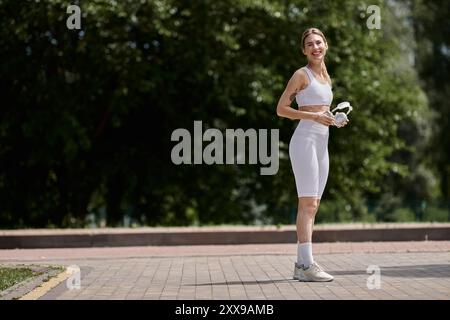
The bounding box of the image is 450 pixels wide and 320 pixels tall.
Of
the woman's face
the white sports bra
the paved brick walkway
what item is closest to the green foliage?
the paved brick walkway

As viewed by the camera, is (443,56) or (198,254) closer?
(198,254)

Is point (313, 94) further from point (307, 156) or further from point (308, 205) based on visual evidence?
point (308, 205)

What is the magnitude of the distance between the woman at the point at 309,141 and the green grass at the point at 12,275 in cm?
270

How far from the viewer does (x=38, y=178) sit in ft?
78.2

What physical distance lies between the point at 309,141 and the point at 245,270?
228 cm

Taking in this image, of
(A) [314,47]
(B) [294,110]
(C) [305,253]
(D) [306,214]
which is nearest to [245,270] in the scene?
(C) [305,253]

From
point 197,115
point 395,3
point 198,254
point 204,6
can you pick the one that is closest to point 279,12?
point 204,6

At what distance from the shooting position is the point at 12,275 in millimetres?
9461

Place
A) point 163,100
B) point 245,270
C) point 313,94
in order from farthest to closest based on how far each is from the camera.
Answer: point 163,100, point 245,270, point 313,94

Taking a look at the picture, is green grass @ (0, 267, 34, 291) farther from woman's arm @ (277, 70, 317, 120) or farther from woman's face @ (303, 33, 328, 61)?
woman's face @ (303, 33, 328, 61)

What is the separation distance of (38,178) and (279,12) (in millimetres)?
7531

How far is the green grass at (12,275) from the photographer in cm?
864

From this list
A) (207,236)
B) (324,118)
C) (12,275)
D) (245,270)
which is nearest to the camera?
(324,118)

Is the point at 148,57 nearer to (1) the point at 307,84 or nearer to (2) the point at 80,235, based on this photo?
(2) the point at 80,235
